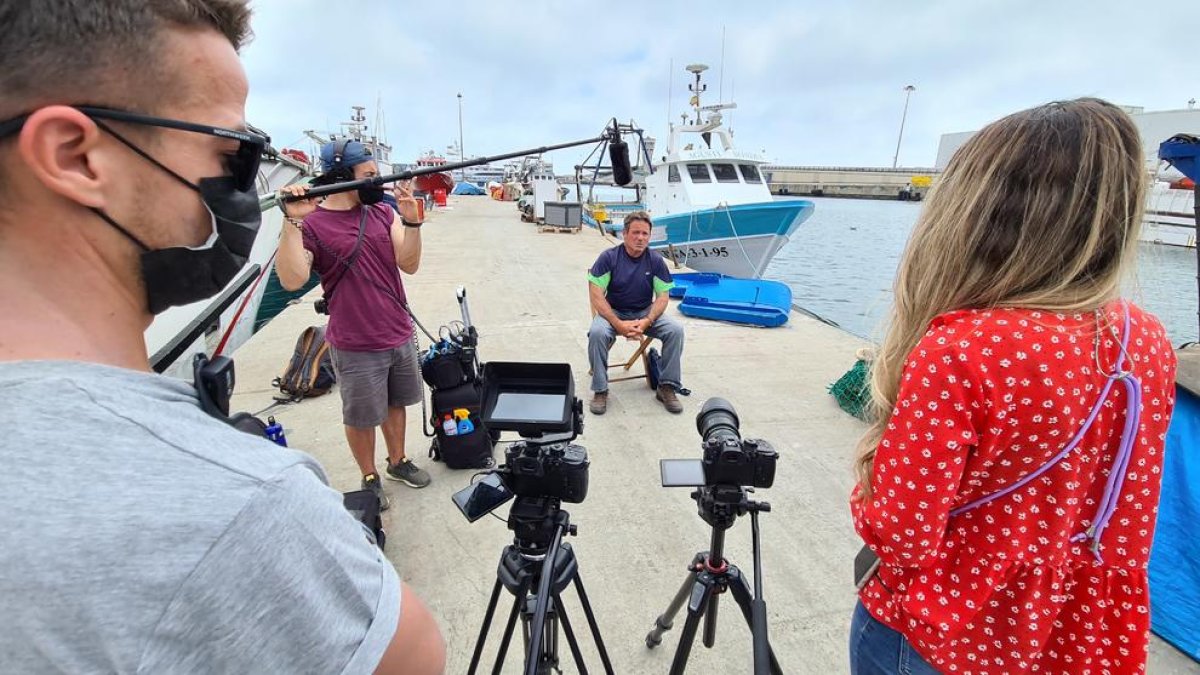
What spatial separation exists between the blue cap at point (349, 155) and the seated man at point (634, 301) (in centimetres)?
239

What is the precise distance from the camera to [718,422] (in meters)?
1.57

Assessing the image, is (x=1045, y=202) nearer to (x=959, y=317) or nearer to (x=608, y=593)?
(x=959, y=317)

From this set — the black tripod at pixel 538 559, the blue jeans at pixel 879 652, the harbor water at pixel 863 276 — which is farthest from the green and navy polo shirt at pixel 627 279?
the blue jeans at pixel 879 652

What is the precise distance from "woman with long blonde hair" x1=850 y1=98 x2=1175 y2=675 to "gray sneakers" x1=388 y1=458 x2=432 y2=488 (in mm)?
2616

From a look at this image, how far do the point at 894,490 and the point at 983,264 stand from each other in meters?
0.49

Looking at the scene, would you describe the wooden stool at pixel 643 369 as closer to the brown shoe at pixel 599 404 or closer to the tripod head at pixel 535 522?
the brown shoe at pixel 599 404

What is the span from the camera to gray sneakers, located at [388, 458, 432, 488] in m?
3.13

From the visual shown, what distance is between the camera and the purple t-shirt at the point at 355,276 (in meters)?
2.68

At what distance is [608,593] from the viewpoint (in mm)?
2383

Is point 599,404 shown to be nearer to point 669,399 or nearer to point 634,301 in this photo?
point 669,399

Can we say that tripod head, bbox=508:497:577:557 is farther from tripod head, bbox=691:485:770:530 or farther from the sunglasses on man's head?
the sunglasses on man's head

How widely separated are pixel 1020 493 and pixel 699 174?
13794mm

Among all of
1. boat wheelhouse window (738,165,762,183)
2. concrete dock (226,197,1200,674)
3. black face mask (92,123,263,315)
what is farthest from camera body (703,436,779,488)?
boat wheelhouse window (738,165,762,183)

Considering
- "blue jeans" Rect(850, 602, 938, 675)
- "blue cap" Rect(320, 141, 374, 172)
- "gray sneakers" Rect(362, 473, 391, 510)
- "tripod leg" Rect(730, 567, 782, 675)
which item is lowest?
"gray sneakers" Rect(362, 473, 391, 510)
